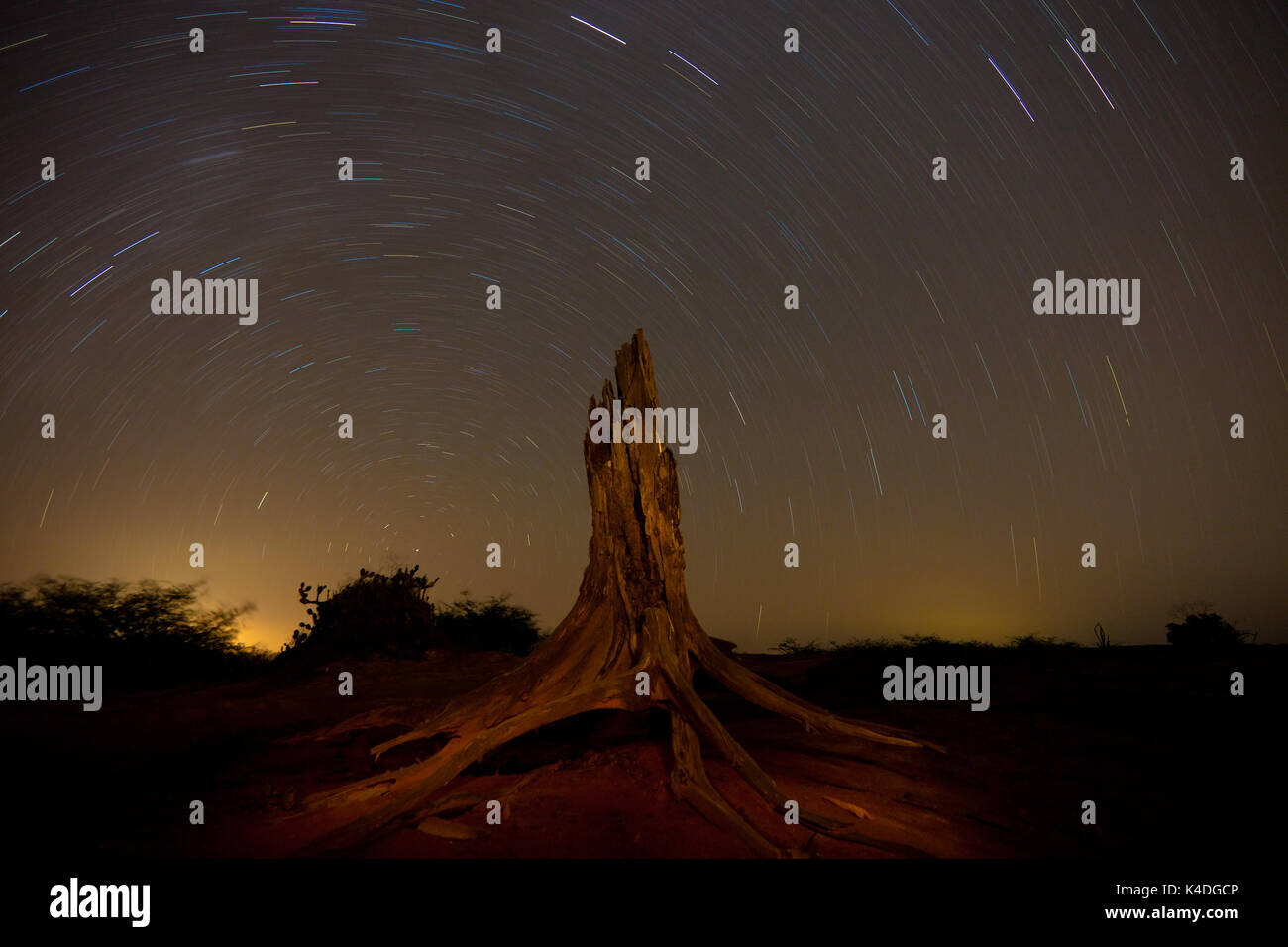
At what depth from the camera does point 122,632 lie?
90.0ft

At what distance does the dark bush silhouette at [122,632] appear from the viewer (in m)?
25.2

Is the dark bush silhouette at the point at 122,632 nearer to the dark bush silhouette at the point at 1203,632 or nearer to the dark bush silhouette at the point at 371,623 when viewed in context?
the dark bush silhouette at the point at 371,623

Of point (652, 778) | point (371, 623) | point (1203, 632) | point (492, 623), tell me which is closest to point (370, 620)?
point (371, 623)

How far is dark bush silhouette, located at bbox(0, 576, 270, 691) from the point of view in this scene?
991 inches

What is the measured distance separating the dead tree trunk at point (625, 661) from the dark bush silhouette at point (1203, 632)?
1685cm

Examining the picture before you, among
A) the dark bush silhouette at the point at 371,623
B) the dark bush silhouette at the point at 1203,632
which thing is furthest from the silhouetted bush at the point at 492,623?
the dark bush silhouette at the point at 1203,632

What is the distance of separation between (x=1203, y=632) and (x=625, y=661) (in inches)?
843

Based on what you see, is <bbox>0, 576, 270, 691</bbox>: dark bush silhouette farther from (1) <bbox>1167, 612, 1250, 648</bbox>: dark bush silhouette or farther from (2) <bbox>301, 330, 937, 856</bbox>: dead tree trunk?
(1) <bbox>1167, 612, 1250, 648</bbox>: dark bush silhouette

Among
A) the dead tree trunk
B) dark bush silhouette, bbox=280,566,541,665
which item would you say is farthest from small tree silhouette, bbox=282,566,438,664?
the dead tree trunk
